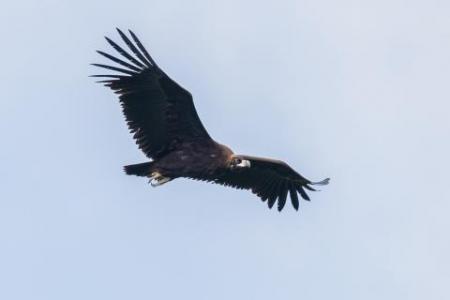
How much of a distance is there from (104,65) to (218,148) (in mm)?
3275

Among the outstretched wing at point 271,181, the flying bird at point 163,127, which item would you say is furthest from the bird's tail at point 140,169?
the outstretched wing at point 271,181

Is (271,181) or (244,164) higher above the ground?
(271,181)

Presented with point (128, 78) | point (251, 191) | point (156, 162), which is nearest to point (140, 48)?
point (128, 78)

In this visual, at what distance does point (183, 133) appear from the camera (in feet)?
93.1

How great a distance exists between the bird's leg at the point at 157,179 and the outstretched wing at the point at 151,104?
1.42 ft

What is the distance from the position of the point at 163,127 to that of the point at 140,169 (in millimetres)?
1083

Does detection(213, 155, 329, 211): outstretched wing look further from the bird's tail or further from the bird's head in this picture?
the bird's tail

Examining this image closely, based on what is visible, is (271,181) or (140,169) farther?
(271,181)

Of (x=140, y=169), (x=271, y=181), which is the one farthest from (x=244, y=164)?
(x=140, y=169)

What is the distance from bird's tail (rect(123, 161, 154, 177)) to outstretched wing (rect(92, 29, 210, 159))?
0.39 metres

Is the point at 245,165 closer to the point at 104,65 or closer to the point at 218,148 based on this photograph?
the point at 218,148

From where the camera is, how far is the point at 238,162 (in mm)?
29141

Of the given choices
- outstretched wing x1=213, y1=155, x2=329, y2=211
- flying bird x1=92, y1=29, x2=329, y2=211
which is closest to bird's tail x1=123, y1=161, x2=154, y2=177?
flying bird x1=92, y1=29, x2=329, y2=211

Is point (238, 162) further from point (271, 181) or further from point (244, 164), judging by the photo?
point (271, 181)
